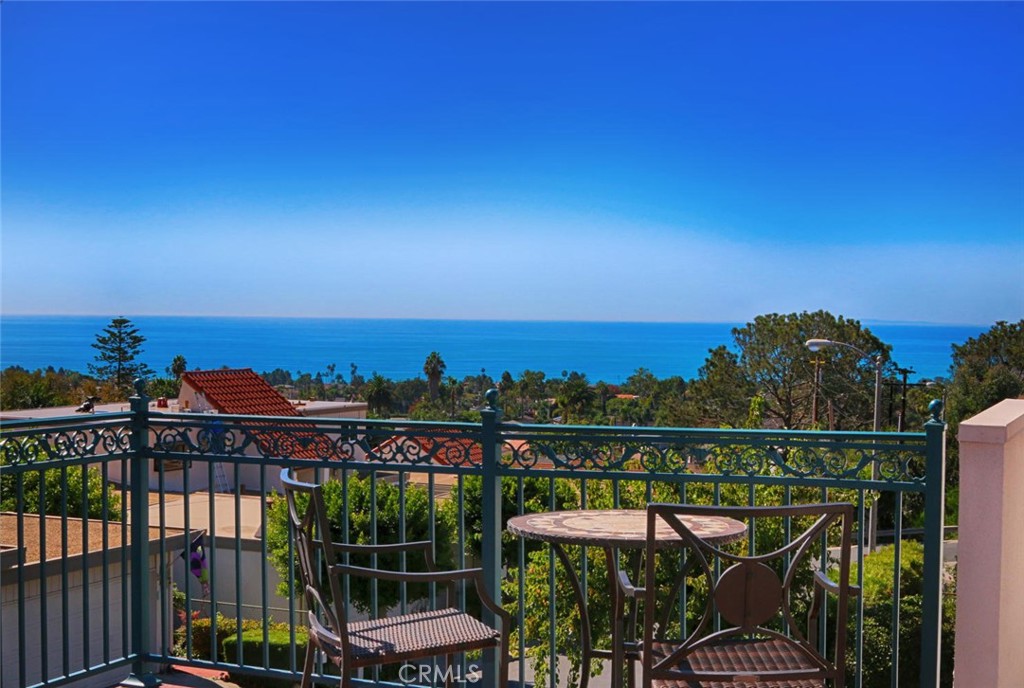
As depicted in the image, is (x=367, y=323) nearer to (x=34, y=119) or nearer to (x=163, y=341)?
(x=163, y=341)

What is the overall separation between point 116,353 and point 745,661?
1404 inches

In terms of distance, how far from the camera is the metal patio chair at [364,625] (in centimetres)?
248

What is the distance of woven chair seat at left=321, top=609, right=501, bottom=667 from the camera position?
8.20 feet

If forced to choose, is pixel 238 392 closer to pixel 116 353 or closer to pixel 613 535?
pixel 116 353

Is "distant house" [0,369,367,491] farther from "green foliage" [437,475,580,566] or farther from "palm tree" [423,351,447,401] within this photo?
"palm tree" [423,351,447,401]

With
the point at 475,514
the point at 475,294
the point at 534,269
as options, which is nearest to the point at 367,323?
the point at 475,294

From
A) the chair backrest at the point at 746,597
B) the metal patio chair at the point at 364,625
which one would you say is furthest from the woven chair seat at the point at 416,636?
the chair backrest at the point at 746,597

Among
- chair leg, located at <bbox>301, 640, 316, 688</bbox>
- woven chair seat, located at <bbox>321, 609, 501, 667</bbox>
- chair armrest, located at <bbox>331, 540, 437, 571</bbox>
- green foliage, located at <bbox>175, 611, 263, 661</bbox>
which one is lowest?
green foliage, located at <bbox>175, 611, 263, 661</bbox>

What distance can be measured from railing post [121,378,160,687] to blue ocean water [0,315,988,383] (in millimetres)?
38489

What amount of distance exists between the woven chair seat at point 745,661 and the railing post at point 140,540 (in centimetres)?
231

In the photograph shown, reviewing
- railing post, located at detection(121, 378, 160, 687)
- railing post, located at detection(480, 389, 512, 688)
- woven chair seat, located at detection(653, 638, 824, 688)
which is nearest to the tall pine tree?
railing post, located at detection(121, 378, 160, 687)

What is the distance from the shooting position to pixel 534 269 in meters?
69.3

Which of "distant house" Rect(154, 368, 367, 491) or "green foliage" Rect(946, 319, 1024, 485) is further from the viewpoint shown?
"green foliage" Rect(946, 319, 1024, 485)

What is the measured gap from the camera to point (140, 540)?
3.77 m
